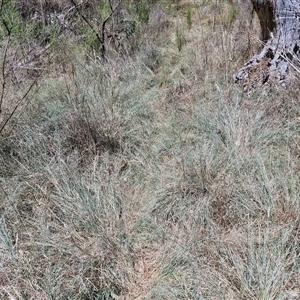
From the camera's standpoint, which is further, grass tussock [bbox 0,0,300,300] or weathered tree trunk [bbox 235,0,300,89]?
weathered tree trunk [bbox 235,0,300,89]

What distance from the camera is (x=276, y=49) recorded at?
2746mm

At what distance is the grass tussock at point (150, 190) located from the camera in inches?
56.1

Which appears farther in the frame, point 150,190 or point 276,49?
point 276,49

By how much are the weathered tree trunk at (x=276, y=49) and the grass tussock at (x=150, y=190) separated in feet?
0.55

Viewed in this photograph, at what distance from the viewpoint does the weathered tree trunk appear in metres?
2.70

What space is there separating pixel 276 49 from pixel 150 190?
1651mm

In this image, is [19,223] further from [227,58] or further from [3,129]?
[227,58]

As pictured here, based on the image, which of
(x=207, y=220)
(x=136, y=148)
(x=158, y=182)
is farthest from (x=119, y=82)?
(x=207, y=220)

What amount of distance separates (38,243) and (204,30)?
10.6ft

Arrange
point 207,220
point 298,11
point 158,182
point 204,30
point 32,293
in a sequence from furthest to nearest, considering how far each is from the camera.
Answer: point 204,30 < point 298,11 < point 158,182 < point 207,220 < point 32,293

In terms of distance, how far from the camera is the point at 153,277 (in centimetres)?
148

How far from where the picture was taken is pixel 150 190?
1.91m

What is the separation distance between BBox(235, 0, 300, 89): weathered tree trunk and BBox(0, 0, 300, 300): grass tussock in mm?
167

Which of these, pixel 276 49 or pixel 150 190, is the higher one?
pixel 276 49
